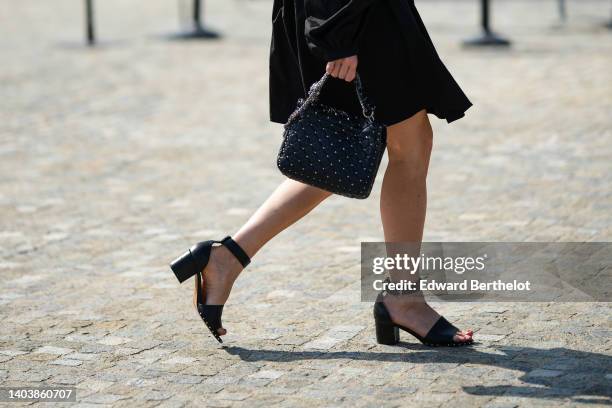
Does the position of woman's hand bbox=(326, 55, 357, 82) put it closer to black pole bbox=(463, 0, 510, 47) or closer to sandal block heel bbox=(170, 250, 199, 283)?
sandal block heel bbox=(170, 250, 199, 283)

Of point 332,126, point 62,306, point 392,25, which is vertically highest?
point 392,25

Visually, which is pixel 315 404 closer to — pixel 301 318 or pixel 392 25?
pixel 301 318

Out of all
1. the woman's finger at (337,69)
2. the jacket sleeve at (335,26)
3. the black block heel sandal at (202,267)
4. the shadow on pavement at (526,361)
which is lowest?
the shadow on pavement at (526,361)

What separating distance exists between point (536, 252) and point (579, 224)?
547mm

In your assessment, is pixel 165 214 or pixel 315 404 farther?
pixel 165 214

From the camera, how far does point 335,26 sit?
390 cm

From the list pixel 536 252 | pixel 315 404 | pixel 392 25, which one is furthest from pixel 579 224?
pixel 315 404

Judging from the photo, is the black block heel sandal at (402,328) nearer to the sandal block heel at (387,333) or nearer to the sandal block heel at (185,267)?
the sandal block heel at (387,333)

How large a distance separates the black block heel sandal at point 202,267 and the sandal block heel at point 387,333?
1.77 feet

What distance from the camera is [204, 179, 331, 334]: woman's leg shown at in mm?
4344

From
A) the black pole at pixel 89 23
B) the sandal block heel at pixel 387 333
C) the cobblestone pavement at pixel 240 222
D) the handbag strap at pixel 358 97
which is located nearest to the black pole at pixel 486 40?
the cobblestone pavement at pixel 240 222

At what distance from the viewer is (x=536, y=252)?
5.43 m

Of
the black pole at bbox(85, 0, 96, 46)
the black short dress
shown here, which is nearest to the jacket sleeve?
the black short dress

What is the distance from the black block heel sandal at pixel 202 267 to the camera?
430cm
